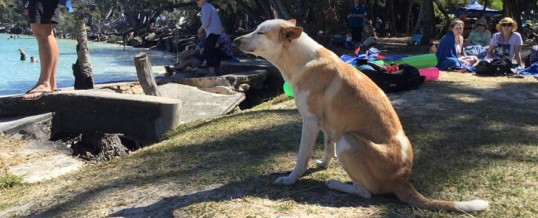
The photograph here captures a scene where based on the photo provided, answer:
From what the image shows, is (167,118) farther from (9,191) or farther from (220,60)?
(220,60)

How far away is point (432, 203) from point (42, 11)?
5.54 metres

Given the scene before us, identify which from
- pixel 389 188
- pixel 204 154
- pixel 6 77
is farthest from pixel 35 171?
pixel 6 77

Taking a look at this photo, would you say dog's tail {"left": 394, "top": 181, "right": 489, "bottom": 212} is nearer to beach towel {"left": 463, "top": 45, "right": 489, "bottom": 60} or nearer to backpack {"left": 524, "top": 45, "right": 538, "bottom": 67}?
backpack {"left": 524, "top": 45, "right": 538, "bottom": 67}

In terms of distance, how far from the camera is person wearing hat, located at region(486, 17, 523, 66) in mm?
11883

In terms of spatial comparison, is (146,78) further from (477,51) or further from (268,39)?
(477,51)

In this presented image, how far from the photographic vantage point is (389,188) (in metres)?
3.65

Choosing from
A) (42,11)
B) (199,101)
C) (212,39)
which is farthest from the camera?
(212,39)

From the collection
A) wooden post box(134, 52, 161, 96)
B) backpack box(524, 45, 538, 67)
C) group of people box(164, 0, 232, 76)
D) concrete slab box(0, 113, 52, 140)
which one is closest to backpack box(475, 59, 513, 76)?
backpack box(524, 45, 538, 67)

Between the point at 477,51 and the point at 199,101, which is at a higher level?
the point at 477,51

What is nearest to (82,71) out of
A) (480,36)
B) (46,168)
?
(46,168)

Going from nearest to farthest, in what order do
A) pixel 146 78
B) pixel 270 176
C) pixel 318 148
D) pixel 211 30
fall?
pixel 270 176, pixel 318 148, pixel 146 78, pixel 211 30

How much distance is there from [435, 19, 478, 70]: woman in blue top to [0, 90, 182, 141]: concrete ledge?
24.3ft

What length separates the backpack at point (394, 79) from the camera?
8648mm

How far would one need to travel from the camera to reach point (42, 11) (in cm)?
650
